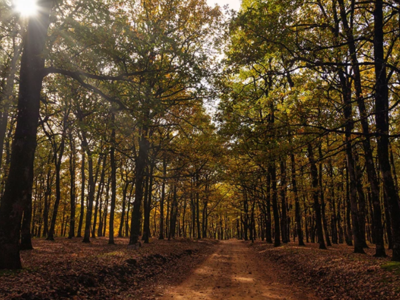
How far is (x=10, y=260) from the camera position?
830cm

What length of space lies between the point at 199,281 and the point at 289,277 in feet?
14.3

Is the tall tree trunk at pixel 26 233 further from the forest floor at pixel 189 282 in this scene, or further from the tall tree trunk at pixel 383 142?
the tall tree trunk at pixel 383 142

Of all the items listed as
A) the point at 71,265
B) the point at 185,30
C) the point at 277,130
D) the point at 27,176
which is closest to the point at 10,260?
the point at 71,265

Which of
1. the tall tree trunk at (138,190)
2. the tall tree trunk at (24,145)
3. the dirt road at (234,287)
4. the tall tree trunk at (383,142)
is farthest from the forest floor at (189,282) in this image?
the tall tree trunk at (138,190)

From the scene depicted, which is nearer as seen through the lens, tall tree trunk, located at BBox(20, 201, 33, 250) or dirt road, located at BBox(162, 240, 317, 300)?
dirt road, located at BBox(162, 240, 317, 300)

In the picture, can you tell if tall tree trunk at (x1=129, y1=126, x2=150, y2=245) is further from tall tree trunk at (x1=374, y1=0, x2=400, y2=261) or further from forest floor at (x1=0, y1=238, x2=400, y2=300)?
tall tree trunk at (x1=374, y1=0, x2=400, y2=261)

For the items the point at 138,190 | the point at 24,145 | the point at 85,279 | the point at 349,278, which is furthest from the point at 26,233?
the point at 349,278

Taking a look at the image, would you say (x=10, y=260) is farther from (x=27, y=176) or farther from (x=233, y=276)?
(x=233, y=276)

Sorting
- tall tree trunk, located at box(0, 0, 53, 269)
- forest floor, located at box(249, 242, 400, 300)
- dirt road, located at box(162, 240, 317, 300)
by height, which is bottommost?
dirt road, located at box(162, 240, 317, 300)

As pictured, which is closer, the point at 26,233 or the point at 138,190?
the point at 26,233

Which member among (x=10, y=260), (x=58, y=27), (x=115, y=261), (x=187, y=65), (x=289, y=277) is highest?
(x=58, y=27)

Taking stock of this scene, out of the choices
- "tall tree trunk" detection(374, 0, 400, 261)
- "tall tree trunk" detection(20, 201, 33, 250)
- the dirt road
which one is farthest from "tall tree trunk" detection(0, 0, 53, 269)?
"tall tree trunk" detection(374, 0, 400, 261)

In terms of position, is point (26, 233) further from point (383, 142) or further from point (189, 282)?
point (383, 142)

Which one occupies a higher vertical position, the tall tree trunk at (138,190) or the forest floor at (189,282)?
the tall tree trunk at (138,190)
